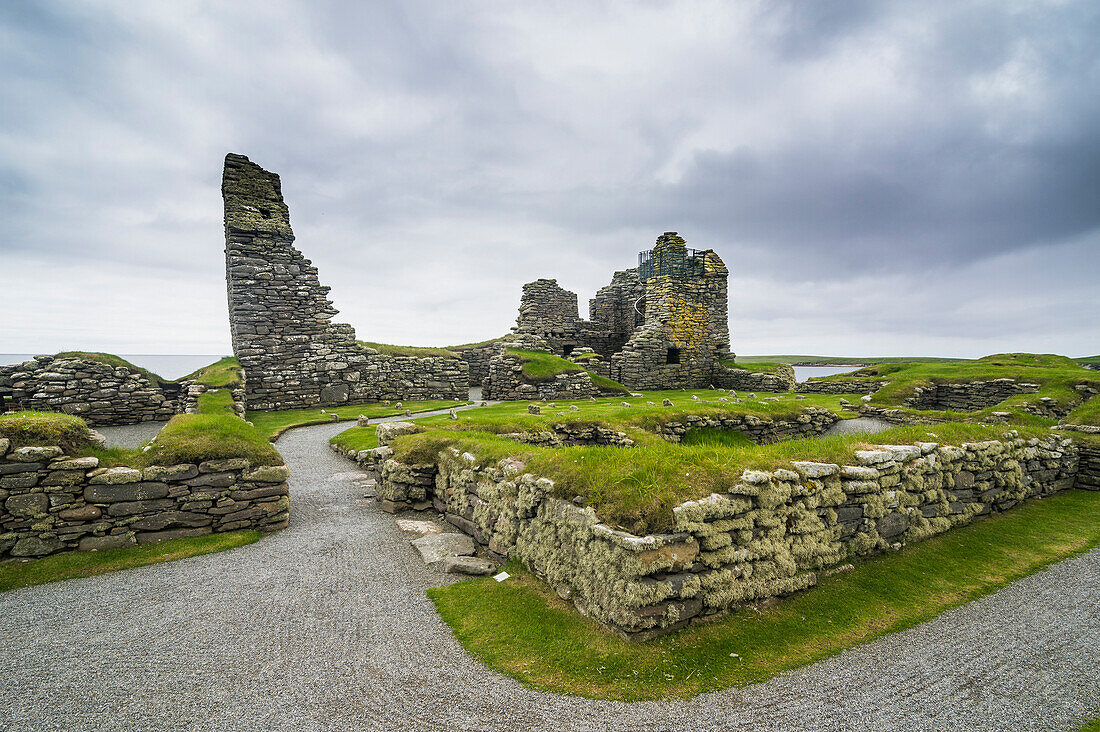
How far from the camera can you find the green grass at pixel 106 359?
54.2 ft

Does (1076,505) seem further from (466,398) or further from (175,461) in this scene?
(466,398)

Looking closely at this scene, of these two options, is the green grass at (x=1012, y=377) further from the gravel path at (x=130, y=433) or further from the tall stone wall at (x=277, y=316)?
the gravel path at (x=130, y=433)

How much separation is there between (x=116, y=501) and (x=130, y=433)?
9.77 m

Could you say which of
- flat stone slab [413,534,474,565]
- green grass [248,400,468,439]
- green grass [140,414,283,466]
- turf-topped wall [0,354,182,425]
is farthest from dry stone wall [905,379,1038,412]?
turf-topped wall [0,354,182,425]

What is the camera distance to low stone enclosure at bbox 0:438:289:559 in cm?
679

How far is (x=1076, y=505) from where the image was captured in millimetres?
9547

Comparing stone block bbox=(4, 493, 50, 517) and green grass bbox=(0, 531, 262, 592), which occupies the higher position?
stone block bbox=(4, 493, 50, 517)

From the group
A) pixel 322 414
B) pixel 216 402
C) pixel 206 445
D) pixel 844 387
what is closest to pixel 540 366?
pixel 322 414

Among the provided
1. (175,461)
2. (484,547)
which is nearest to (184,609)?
(175,461)

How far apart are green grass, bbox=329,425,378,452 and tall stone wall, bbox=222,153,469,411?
8005 millimetres

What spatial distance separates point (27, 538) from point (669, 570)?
9191 mm

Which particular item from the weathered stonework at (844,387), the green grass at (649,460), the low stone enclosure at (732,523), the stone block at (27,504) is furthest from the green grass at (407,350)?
the weathered stonework at (844,387)

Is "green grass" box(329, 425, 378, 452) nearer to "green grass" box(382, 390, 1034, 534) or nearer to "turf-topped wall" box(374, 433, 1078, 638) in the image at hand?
"green grass" box(382, 390, 1034, 534)

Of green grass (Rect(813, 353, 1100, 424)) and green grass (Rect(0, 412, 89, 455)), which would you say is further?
green grass (Rect(813, 353, 1100, 424))
